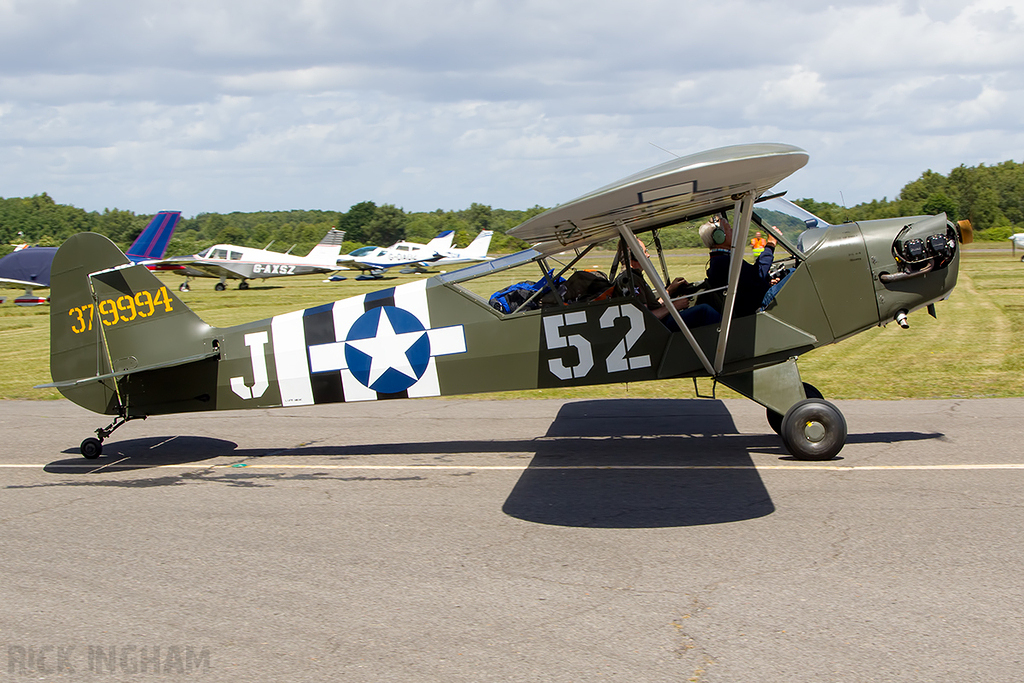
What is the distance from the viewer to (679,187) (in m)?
5.64

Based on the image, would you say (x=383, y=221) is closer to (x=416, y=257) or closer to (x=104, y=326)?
(x=416, y=257)

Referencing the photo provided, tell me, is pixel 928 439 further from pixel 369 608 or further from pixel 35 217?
pixel 35 217

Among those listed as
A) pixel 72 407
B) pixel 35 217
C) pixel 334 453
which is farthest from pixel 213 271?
pixel 35 217

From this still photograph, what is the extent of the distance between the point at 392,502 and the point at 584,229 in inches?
109

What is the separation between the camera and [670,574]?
466cm

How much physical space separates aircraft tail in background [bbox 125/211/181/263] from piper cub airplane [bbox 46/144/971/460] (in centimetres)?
3461

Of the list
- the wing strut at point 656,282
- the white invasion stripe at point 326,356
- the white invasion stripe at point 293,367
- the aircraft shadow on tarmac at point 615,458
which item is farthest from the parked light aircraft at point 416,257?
the wing strut at point 656,282

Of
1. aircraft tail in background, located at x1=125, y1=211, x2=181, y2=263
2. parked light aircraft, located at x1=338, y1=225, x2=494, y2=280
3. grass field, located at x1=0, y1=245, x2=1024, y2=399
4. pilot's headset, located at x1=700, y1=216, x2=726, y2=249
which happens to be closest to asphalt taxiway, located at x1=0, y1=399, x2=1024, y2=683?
pilot's headset, located at x1=700, y1=216, x2=726, y2=249

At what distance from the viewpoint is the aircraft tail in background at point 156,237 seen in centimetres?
4028

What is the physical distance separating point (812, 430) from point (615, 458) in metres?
1.73

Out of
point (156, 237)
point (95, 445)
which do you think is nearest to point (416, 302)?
point (95, 445)

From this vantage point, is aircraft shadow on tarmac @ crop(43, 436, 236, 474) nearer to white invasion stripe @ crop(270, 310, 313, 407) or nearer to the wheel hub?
white invasion stripe @ crop(270, 310, 313, 407)

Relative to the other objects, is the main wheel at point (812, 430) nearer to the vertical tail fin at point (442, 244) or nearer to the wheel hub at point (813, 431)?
the wheel hub at point (813, 431)

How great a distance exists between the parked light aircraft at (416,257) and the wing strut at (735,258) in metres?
51.5
